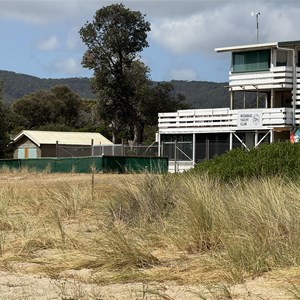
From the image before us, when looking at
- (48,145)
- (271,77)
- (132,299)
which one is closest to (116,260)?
(132,299)

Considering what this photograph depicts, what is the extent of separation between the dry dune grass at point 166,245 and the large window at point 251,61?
94.4 feet

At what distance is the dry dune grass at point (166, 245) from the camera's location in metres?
7.67

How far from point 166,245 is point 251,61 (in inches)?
1321

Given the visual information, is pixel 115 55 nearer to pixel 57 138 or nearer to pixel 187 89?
pixel 57 138

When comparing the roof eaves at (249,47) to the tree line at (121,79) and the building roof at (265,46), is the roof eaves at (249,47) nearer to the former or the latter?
the building roof at (265,46)

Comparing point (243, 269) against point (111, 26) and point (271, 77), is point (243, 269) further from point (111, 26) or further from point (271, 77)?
point (111, 26)

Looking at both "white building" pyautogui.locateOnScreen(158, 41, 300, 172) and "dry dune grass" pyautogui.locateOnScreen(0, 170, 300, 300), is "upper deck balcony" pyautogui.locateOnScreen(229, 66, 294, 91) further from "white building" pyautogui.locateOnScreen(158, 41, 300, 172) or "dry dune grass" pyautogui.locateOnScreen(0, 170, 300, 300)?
"dry dune grass" pyautogui.locateOnScreen(0, 170, 300, 300)

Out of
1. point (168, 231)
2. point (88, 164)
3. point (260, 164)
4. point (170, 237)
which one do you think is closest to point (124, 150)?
point (88, 164)

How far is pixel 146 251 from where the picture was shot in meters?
9.49

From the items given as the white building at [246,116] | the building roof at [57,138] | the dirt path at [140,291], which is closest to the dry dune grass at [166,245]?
the dirt path at [140,291]

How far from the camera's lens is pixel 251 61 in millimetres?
42594

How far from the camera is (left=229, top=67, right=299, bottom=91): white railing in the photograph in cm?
4069

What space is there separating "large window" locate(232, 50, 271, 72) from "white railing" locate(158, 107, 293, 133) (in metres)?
2.83

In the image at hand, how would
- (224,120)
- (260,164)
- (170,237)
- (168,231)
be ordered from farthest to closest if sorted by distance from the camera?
(224,120)
(260,164)
(168,231)
(170,237)
